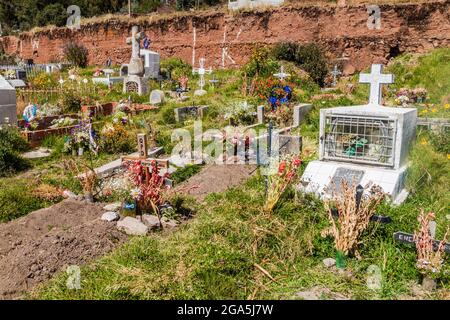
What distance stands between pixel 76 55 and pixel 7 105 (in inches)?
819

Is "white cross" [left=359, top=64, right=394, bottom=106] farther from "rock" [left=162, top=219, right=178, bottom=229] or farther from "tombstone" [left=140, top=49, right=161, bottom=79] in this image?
"tombstone" [left=140, top=49, right=161, bottom=79]

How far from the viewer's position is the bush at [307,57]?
20.0m

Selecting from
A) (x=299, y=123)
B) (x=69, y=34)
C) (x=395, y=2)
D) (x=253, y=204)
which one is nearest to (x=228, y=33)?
(x=395, y=2)

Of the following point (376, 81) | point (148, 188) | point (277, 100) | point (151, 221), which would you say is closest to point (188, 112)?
point (277, 100)

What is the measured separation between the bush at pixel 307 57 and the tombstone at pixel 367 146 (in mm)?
12787

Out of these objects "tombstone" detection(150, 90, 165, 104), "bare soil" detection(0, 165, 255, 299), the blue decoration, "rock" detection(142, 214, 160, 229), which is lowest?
"bare soil" detection(0, 165, 255, 299)

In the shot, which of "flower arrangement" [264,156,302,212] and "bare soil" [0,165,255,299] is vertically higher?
"flower arrangement" [264,156,302,212]

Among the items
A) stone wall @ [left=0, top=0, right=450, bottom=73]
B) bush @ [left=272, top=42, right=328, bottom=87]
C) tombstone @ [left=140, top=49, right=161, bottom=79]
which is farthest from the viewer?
tombstone @ [left=140, top=49, right=161, bottom=79]

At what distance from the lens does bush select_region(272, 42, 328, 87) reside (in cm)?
1997

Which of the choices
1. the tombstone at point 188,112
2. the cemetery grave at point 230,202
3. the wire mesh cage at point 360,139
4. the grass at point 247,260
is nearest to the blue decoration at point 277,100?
the cemetery grave at point 230,202

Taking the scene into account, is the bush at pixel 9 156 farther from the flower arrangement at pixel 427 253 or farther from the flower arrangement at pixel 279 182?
the flower arrangement at pixel 427 253

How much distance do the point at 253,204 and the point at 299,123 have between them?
562 cm

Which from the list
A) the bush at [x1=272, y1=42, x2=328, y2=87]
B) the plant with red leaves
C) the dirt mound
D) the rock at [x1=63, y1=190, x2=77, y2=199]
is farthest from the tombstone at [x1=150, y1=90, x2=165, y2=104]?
the plant with red leaves

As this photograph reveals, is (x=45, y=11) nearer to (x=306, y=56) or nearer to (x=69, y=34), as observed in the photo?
(x=69, y=34)
